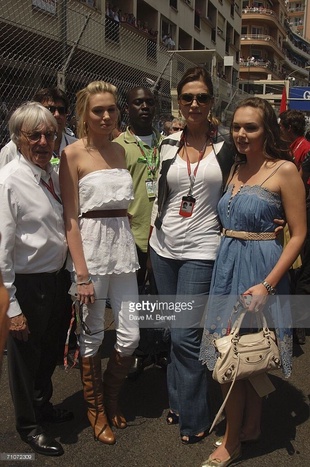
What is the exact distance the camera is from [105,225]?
8.41ft

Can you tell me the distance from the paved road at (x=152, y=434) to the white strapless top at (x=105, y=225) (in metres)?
1.01

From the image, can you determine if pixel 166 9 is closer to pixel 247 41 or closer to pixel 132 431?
pixel 132 431

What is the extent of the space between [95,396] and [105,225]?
40.7 inches

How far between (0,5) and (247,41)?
5644 cm

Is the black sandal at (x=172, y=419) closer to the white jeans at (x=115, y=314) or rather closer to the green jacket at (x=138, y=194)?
the white jeans at (x=115, y=314)

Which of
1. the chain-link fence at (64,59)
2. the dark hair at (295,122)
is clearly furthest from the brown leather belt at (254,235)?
the dark hair at (295,122)

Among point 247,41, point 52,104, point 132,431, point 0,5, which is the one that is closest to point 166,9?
point 0,5

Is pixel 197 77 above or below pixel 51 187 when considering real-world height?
above

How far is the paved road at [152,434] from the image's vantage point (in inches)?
98.4

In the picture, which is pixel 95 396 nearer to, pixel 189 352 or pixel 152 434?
pixel 152 434
